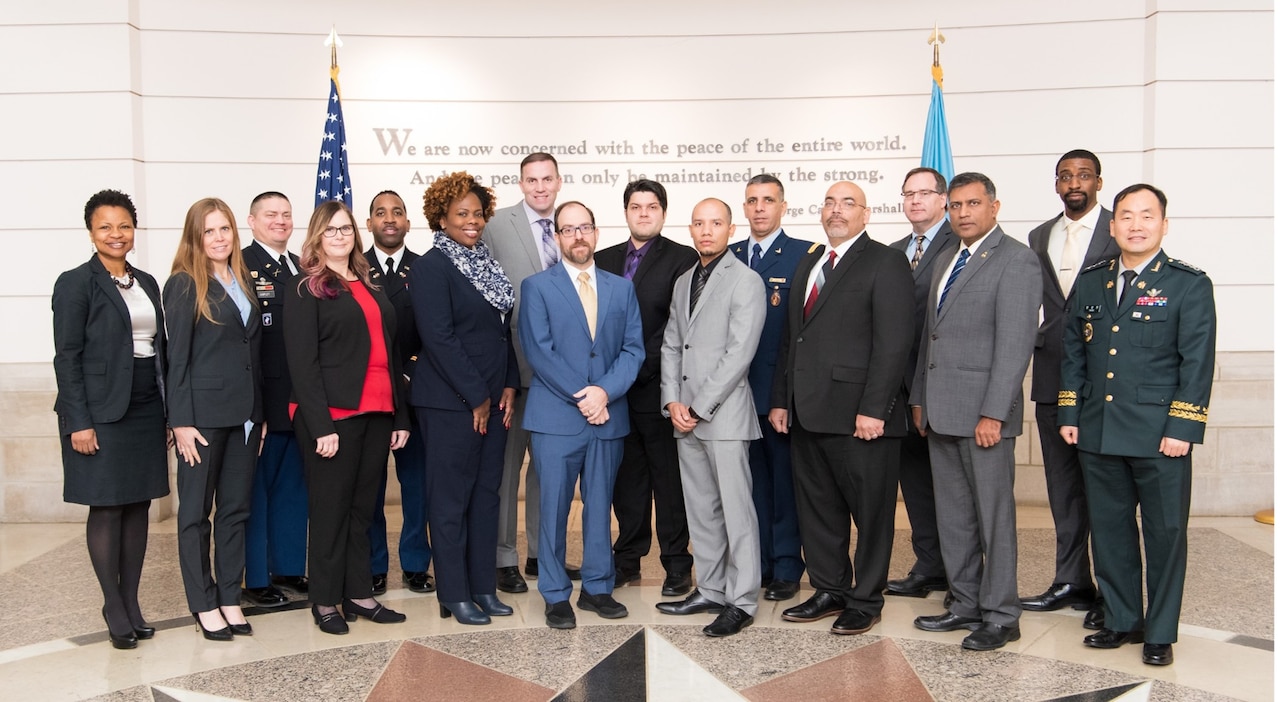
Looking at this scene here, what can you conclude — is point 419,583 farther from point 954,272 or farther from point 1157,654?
point 1157,654

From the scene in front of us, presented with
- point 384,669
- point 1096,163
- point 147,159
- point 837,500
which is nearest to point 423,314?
point 384,669

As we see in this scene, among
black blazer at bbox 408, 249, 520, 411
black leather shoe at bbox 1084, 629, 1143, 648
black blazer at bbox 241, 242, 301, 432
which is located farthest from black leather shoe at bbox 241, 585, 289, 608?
black leather shoe at bbox 1084, 629, 1143, 648

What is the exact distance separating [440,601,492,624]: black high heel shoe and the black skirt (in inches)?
45.8

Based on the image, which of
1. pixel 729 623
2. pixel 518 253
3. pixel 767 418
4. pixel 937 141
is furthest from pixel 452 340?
pixel 937 141

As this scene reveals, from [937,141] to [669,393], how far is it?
2.88 metres

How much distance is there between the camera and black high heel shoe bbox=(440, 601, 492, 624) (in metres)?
3.83

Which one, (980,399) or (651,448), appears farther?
(651,448)

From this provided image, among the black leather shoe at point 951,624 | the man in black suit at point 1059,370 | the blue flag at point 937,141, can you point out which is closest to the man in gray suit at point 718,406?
the black leather shoe at point 951,624

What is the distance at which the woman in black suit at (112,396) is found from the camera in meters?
3.47

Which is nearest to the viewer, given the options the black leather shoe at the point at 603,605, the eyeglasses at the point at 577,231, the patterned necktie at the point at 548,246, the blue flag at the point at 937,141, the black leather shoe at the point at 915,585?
the eyeglasses at the point at 577,231

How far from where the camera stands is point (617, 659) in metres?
3.43

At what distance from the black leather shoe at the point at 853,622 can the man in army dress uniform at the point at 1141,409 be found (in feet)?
2.60

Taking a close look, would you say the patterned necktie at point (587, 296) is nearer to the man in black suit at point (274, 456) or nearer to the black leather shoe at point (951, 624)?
the man in black suit at point (274, 456)

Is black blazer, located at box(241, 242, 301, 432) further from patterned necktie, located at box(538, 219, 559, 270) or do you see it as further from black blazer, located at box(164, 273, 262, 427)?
patterned necktie, located at box(538, 219, 559, 270)
